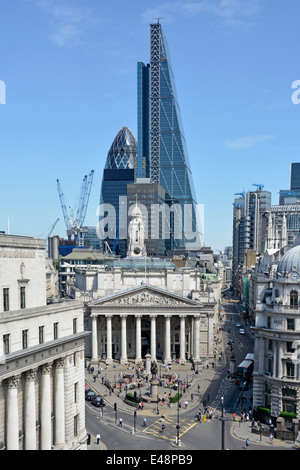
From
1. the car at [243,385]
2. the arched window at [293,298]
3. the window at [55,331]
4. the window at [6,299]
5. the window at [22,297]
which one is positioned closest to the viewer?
the window at [6,299]

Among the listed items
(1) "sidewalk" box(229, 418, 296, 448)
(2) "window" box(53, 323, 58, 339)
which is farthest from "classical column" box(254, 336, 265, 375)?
(2) "window" box(53, 323, 58, 339)

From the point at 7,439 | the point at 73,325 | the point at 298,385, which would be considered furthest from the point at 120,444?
the point at 298,385

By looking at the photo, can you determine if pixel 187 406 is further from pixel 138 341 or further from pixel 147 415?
pixel 138 341

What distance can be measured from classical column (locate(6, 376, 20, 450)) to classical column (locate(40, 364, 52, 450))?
5.54m

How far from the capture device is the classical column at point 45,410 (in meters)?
46.1

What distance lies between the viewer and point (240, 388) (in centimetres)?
8031

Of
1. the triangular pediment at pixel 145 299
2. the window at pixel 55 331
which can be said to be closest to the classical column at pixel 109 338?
the triangular pediment at pixel 145 299

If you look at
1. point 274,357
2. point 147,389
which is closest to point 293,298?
point 274,357

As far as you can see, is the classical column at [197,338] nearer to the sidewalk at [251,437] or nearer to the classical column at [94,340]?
the classical column at [94,340]

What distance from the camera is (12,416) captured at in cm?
4050

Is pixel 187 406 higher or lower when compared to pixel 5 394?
lower

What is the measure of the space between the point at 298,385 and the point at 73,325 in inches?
1201

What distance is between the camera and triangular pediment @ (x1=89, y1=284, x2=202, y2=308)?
101 meters

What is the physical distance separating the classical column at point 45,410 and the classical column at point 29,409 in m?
2.36
